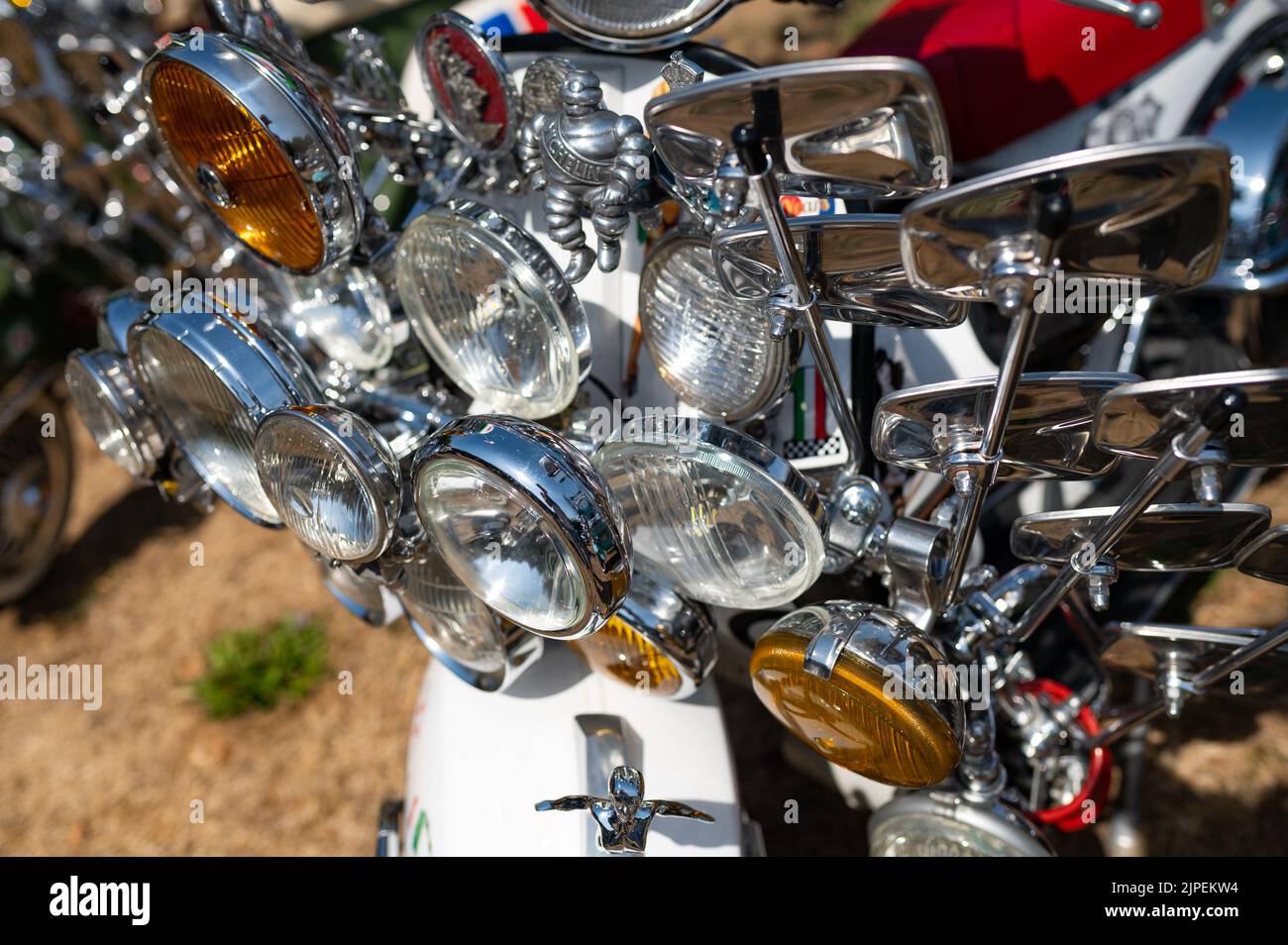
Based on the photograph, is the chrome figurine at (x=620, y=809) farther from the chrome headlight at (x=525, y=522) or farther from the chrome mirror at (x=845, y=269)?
the chrome mirror at (x=845, y=269)

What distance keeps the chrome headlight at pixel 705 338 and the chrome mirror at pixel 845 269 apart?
0.06m

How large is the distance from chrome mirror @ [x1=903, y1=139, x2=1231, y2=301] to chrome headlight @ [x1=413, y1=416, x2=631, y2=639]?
38 centimetres

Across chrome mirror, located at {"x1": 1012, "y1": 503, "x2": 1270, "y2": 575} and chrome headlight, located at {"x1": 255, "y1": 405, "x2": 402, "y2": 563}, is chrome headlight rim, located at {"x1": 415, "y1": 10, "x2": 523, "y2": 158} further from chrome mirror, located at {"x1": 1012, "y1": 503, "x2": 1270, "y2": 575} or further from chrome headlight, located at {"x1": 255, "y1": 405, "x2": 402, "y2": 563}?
chrome mirror, located at {"x1": 1012, "y1": 503, "x2": 1270, "y2": 575}

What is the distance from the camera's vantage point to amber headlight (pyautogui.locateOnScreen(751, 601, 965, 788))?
102 centimetres

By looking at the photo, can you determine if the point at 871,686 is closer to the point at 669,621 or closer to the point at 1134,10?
the point at 669,621

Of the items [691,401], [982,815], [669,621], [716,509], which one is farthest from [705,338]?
[982,815]

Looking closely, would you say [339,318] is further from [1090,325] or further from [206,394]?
[1090,325]

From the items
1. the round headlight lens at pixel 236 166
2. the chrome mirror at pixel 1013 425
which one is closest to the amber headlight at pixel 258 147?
the round headlight lens at pixel 236 166

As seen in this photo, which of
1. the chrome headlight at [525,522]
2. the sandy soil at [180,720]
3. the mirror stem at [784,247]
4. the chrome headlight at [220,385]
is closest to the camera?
the mirror stem at [784,247]

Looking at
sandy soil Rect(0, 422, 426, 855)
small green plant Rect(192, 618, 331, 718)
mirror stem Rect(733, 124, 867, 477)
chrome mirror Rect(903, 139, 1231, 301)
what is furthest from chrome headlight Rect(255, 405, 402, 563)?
small green plant Rect(192, 618, 331, 718)

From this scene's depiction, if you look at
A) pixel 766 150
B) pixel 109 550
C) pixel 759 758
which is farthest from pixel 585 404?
pixel 109 550

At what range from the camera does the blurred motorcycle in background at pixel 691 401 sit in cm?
81

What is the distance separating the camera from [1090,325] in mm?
1749
